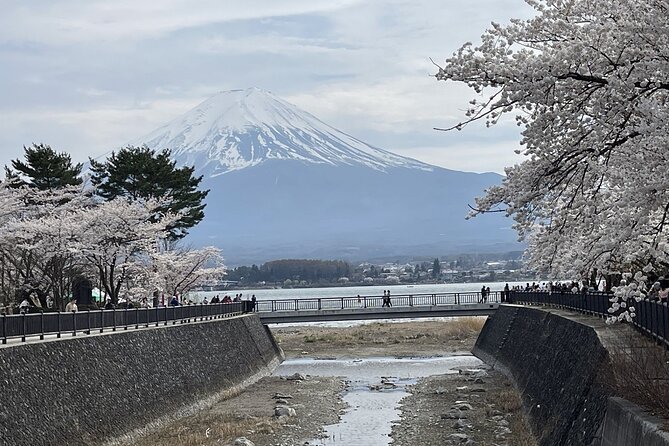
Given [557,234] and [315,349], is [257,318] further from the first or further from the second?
[557,234]

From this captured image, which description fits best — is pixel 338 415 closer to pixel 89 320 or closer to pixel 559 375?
pixel 89 320

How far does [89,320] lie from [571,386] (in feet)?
Answer: 42.7

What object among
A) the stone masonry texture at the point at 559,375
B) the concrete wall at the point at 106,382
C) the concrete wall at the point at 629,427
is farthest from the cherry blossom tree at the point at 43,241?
the concrete wall at the point at 629,427

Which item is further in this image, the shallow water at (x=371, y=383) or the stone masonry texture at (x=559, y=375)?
the shallow water at (x=371, y=383)

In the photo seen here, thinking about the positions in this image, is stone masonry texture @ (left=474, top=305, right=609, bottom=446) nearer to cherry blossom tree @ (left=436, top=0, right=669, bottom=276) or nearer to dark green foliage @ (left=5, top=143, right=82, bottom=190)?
Answer: cherry blossom tree @ (left=436, top=0, right=669, bottom=276)

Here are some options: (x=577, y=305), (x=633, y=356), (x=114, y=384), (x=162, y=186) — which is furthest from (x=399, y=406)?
(x=162, y=186)

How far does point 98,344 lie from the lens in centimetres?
2545

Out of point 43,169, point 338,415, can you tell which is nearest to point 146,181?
point 43,169

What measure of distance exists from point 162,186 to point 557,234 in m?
44.0

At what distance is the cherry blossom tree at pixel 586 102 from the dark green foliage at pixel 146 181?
42558 mm

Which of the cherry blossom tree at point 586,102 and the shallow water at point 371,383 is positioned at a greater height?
the cherry blossom tree at point 586,102

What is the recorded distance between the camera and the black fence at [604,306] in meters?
18.2

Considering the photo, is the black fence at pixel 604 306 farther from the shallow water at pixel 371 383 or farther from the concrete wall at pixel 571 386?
the shallow water at pixel 371 383

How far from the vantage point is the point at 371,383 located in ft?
137
